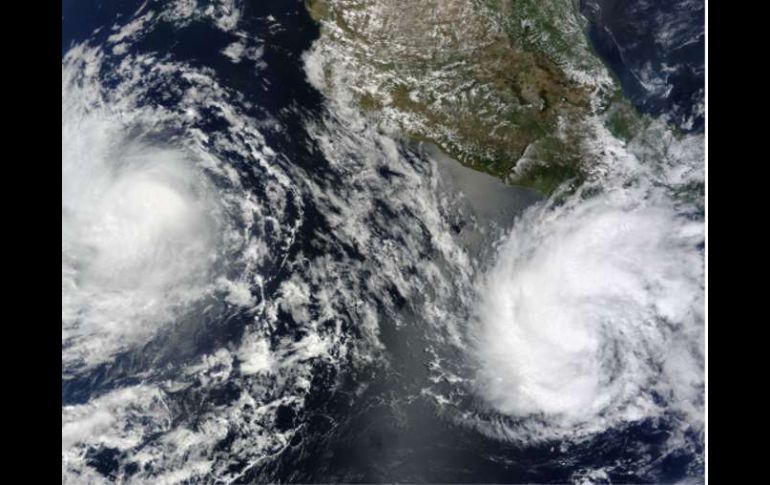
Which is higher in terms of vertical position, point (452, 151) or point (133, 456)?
point (452, 151)

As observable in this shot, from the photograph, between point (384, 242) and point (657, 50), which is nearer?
point (384, 242)

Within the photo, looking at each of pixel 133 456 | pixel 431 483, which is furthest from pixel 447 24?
pixel 133 456

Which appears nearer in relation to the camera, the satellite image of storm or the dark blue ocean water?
the satellite image of storm

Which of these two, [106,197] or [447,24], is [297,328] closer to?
[106,197]

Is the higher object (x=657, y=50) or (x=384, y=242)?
(x=657, y=50)

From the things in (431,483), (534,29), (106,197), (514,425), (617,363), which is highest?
(534,29)

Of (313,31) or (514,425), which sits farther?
(313,31)

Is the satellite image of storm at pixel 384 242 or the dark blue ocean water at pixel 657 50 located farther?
the dark blue ocean water at pixel 657 50
